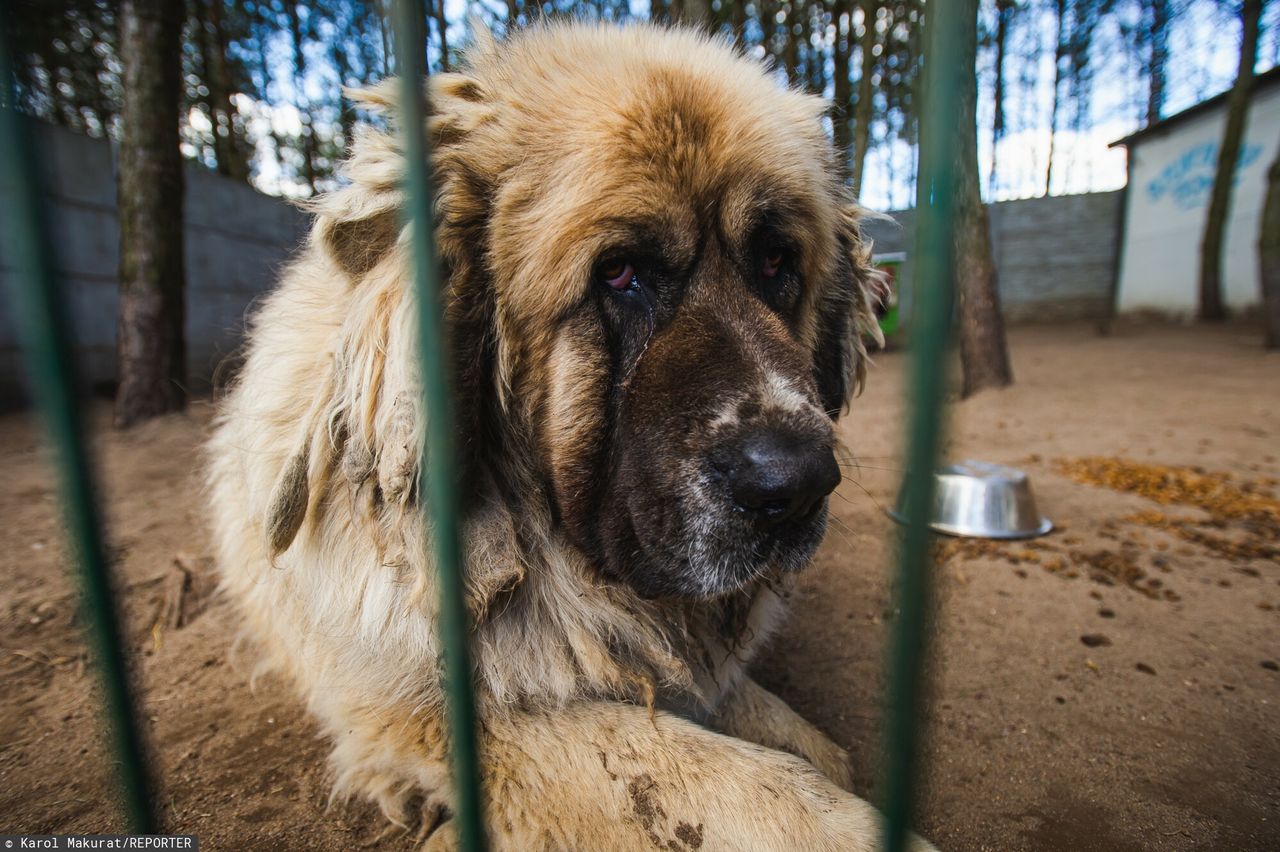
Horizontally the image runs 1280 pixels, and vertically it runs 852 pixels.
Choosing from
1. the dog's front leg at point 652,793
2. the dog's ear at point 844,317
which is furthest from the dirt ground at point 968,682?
the dog's front leg at point 652,793

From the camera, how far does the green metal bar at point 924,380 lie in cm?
71

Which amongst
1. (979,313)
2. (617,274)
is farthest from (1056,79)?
(617,274)

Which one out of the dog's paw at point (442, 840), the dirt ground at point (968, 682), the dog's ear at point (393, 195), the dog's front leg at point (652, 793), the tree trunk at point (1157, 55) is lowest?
the dog's paw at point (442, 840)

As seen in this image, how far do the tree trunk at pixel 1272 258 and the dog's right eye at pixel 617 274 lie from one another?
11.1m

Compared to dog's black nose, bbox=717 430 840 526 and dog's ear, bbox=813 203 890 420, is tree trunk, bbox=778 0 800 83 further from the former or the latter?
dog's black nose, bbox=717 430 840 526

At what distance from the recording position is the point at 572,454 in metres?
1.86

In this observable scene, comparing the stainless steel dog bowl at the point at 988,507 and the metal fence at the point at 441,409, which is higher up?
the metal fence at the point at 441,409

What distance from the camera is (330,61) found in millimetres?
14438

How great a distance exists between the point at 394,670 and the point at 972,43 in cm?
176

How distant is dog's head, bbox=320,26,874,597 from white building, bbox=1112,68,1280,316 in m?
16.7

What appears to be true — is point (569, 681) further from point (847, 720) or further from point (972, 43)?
point (972, 43)

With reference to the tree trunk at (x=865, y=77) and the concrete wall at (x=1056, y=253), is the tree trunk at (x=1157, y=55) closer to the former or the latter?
the concrete wall at (x=1056, y=253)

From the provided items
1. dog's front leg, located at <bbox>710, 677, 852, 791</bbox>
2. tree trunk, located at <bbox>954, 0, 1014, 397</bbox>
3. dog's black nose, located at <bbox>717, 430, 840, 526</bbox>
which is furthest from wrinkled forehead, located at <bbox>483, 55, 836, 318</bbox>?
tree trunk, located at <bbox>954, 0, 1014, 397</bbox>

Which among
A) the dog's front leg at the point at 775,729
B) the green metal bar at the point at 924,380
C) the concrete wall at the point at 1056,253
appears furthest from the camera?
the concrete wall at the point at 1056,253
